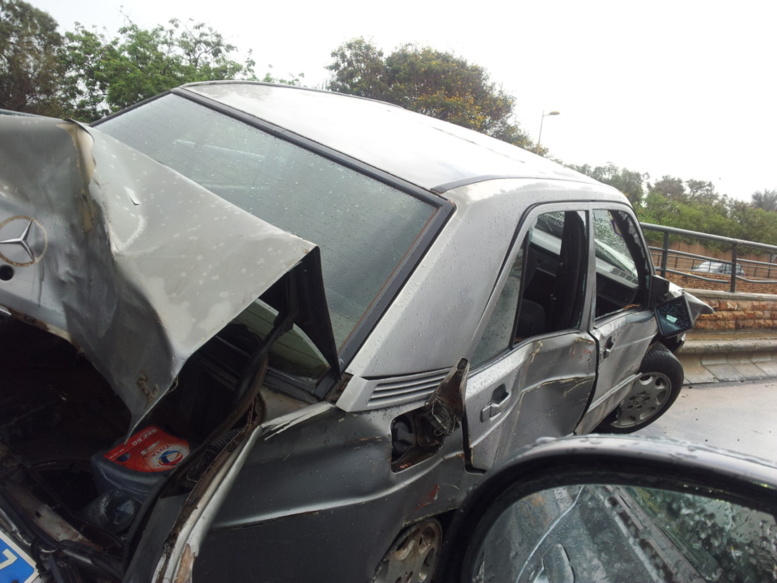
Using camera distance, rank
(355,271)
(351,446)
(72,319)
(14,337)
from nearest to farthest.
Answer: (72,319)
(351,446)
(355,271)
(14,337)

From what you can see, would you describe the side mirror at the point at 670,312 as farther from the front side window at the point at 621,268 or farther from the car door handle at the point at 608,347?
the car door handle at the point at 608,347

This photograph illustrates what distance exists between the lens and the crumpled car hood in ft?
3.92

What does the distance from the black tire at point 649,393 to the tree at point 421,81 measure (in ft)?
58.5

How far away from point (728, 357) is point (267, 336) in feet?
24.1

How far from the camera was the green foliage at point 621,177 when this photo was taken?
97.0 ft

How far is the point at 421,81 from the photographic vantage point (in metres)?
22.2

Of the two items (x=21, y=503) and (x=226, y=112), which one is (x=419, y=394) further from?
(x=226, y=112)

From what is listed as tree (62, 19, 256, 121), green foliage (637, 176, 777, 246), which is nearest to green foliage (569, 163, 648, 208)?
green foliage (637, 176, 777, 246)

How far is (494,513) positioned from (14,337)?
182 centimetres

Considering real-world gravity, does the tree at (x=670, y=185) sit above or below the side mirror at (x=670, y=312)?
above

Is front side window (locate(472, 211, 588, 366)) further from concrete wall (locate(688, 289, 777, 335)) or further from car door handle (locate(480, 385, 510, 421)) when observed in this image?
concrete wall (locate(688, 289, 777, 335))

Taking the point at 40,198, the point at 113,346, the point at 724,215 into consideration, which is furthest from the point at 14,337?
the point at 724,215

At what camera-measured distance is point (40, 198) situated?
139 centimetres

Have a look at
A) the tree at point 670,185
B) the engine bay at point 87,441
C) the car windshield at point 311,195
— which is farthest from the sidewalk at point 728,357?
the tree at point 670,185
